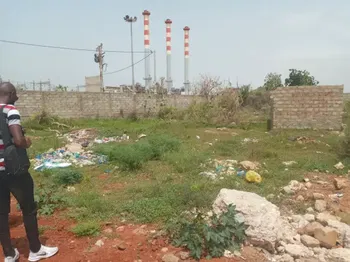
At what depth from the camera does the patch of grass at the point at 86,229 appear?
339cm

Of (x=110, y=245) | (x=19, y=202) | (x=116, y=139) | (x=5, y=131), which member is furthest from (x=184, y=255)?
(x=116, y=139)

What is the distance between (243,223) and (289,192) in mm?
1836

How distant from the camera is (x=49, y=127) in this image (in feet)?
46.4

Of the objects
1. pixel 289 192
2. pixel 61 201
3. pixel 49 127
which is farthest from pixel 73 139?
pixel 289 192

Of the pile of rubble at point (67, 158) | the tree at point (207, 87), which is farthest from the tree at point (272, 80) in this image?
the pile of rubble at point (67, 158)

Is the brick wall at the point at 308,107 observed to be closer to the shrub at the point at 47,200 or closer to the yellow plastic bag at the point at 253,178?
the yellow plastic bag at the point at 253,178

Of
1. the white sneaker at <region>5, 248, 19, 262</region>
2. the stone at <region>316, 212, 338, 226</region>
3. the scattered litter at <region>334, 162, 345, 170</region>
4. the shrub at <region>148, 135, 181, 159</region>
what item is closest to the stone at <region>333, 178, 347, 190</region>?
the scattered litter at <region>334, 162, 345, 170</region>

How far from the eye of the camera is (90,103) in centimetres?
1764

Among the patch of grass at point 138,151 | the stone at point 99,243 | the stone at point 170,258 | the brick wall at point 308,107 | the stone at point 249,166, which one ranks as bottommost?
the stone at point 99,243

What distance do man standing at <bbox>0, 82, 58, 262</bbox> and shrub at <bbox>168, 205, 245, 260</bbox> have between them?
127 cm

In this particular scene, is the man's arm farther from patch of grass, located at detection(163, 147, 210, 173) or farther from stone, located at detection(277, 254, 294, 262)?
patch of grass, located at detection(163, 147, 210, 173)

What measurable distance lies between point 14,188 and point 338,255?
2808mm

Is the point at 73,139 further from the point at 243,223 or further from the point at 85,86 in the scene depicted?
the point at 85,86

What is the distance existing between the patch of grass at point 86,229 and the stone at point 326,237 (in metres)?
2.18
